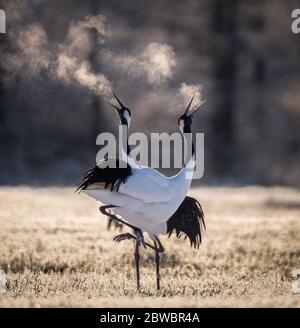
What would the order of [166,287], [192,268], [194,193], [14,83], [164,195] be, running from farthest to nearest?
[194,193] → [14,83] → [192,268] → [166,287] → [164,195]

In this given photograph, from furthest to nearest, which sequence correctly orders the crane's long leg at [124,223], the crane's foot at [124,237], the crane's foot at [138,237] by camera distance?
the crane's foot at [124,237] → the crane's foot at [138,237] → the crane's long leg at [124,223]

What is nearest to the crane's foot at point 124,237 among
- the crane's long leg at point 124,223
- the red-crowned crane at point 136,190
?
the red-crowned crane at point 136,190

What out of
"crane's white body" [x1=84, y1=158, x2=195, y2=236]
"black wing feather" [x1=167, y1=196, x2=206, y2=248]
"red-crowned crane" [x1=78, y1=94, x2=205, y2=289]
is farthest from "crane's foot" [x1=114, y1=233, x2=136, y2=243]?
"black wing feather" [x1=167, y1=196, x2=206, y2=248]

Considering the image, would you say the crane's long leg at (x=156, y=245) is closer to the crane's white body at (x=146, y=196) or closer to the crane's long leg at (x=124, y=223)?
the crane's long leg at (x=124, y=223)

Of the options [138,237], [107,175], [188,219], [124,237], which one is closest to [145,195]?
[107,175]

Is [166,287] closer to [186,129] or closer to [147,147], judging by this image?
[186,129]

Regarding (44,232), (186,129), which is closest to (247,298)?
(186,129)

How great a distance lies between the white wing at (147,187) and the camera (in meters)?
8.38

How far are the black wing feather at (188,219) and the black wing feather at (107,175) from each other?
3.74 feet

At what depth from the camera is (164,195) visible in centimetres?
849

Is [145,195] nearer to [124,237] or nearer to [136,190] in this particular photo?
[136,190]

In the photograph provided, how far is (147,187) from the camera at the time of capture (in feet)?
27.6

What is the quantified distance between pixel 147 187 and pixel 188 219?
46.0 inches

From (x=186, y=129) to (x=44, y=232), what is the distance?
17.0 ft
